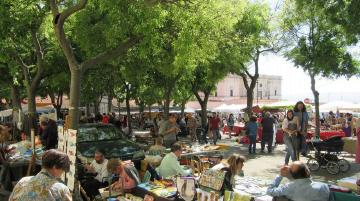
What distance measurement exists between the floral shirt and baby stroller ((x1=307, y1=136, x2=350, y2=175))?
8.87 meters

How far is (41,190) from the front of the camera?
389 centimetres

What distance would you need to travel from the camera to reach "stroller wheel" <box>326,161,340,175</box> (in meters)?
11.4

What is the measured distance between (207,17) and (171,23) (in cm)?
116

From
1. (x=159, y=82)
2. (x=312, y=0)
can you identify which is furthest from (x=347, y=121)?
(x=312, y=0)

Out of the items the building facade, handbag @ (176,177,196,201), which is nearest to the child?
handbag @ (176,177,196,201)

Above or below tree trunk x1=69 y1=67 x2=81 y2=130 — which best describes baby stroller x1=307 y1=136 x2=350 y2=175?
below

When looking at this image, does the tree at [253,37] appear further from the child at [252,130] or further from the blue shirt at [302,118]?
the blue shirt at [302,118]

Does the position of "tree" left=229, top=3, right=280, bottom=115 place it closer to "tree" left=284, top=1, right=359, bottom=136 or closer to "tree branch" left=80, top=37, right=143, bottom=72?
"tree" left=284, top=1, right=359, bottom=136

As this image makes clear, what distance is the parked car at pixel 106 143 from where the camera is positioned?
35.1 ft

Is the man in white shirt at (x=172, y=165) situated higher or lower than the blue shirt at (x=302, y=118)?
lower

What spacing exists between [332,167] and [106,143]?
6307 mm

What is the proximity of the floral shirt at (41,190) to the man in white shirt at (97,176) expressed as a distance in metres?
4.58

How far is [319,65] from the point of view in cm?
1644

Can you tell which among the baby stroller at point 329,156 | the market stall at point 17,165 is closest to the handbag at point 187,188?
the market stall at point 17,165
